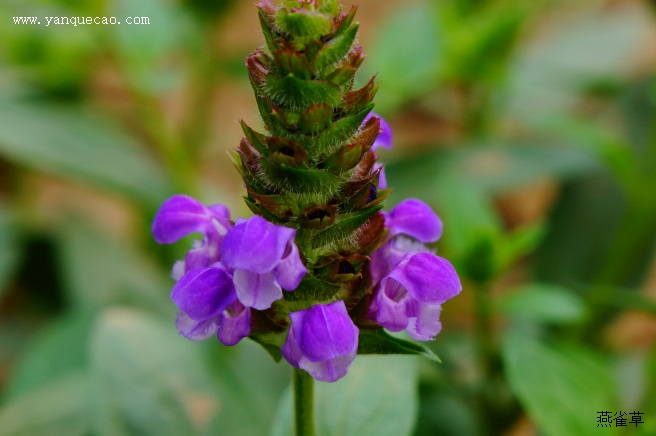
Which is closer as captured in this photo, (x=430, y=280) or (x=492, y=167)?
(x=430, y=280)

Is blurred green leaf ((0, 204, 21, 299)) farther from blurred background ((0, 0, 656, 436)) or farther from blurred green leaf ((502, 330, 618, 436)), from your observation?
blurred green leaf ((502, 330, 618, 436))

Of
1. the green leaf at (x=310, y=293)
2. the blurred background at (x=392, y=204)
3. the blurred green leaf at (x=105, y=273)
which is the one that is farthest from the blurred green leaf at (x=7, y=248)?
the green leaf at (x=310, y=293)

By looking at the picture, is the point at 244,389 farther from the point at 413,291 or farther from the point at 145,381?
the point at 413,291

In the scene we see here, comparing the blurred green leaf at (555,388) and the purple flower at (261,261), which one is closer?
the purple flower at (261,261)

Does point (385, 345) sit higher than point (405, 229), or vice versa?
point (405, 229)

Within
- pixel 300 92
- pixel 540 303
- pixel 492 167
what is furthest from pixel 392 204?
pixel 300 92

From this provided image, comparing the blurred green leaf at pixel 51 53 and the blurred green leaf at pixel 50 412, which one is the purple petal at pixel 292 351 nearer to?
the blurred green leaf at pixel 50 412
